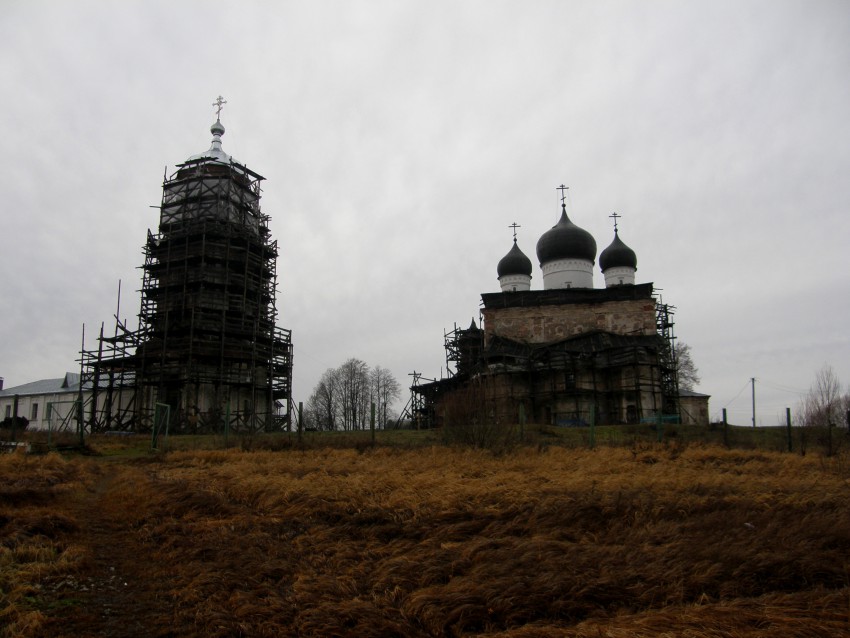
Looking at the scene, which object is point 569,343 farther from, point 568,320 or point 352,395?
point 352,395

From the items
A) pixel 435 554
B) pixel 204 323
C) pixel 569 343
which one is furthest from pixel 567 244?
pixel 435 554

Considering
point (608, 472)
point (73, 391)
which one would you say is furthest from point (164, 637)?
point (73, 391)

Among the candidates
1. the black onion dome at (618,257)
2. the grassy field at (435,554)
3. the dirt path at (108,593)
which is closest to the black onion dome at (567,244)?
the black onion dome at (618,257)

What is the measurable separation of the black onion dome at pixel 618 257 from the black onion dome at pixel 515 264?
5554 millimetres

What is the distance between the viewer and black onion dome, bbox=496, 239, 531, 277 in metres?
46.7

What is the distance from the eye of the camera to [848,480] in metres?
10.8

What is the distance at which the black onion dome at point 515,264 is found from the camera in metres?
46.7

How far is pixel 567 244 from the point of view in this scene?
145 feet

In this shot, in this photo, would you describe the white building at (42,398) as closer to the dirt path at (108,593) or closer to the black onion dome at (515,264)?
the black onion dome at (515,264)

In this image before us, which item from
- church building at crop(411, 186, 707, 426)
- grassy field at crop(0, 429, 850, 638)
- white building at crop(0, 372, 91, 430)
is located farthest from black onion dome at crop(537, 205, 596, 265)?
white building at crop(0, 372, 91, 430)

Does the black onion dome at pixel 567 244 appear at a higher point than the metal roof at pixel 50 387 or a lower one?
higher

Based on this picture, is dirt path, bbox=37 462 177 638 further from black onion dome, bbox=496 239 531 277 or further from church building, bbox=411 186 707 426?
black onion dome, bbox=496 239 531 277

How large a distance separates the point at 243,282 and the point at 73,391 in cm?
2056

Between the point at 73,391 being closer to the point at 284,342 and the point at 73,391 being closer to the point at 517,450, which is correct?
the point at 284,342
